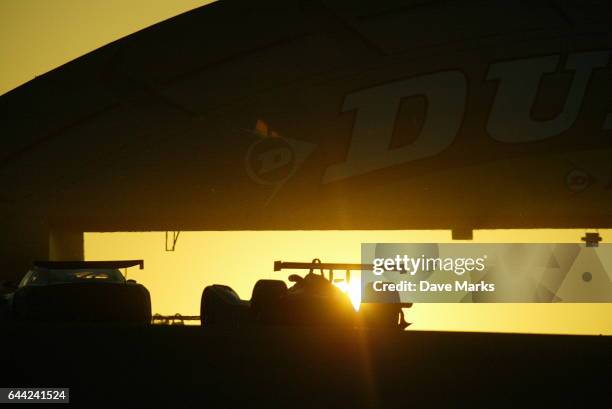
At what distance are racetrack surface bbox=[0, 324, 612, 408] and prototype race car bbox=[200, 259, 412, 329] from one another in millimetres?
1341

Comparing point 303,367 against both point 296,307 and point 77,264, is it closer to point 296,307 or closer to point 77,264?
point 296,307

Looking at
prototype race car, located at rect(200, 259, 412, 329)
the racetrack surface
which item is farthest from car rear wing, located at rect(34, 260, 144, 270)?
the racetrack surface

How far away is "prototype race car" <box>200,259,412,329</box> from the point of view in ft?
26.5

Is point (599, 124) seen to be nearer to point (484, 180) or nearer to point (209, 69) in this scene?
point (484, 180)

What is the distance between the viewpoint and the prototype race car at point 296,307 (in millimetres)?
8078

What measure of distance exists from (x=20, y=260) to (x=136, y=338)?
92.8ft

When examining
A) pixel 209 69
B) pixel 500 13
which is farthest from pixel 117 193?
pixel 500 13

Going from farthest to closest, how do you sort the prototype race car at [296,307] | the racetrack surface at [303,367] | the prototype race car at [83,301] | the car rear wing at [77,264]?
the car rear wing at [77,264] → the prototype race car at [83,301] → the prototype race car at [296,307] → the racetrack surface at [303,367]

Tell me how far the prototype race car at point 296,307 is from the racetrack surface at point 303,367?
52.8 inches

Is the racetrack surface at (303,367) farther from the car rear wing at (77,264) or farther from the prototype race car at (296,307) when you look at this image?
the car rear wing at (77,264)

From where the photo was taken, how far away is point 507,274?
2997 centimetres

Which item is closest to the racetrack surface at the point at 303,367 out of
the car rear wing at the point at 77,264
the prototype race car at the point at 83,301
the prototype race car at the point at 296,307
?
the prototype race car at the point at 296,307

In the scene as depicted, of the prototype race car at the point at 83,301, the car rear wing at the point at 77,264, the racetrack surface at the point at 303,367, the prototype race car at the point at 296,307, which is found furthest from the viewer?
the car rear wing at the point at 77,264

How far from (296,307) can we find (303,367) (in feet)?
13.8
